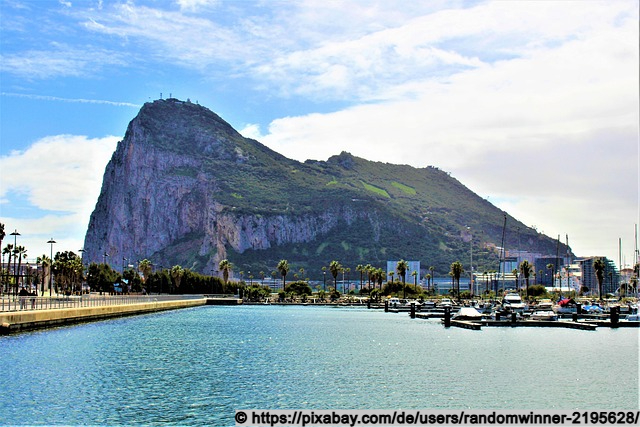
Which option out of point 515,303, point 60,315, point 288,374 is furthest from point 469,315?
point 288,374

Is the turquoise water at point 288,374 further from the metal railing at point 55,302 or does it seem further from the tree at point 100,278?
the tree at point 100,278

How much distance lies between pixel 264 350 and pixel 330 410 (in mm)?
28230

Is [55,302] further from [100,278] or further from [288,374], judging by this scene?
[100,278]

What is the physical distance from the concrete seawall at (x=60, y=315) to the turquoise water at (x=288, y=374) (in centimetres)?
195

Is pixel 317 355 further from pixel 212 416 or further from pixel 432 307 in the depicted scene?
pixel 432 307

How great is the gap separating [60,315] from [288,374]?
43022 mm

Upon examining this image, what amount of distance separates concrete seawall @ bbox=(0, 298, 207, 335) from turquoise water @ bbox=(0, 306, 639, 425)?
195 centimetres

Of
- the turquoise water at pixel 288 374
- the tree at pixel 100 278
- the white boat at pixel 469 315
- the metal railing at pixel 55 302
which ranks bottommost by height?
the turquoise water at pixel 288 374

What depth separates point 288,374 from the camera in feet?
151

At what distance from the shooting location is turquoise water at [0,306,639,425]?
3531 cm

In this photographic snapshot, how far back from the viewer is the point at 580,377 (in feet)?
150

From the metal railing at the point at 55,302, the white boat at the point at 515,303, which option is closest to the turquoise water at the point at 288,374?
the metal railing at the point at 55,302

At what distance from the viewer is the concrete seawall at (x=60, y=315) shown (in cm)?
6719

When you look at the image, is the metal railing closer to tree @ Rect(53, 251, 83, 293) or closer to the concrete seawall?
the concrete seawall
